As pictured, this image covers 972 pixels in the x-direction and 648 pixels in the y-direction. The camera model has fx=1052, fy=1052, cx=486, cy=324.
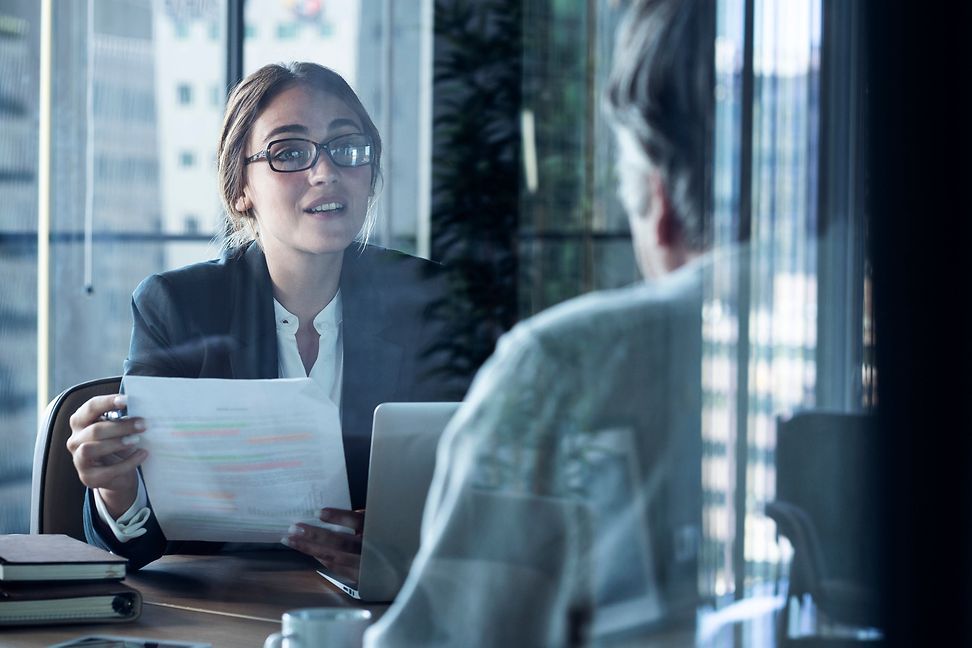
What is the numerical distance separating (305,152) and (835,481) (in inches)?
45.4

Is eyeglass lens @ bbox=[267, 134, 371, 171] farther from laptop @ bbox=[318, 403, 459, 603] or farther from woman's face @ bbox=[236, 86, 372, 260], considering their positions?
laptop @ bbox=[318, 403, 459, 603]

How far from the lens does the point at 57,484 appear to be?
59.5 inches

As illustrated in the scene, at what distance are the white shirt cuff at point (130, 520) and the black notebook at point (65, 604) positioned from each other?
0.75ft

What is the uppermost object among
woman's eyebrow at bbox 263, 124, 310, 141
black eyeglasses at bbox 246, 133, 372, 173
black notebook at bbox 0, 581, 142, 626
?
woman's eyebrow at bbox 263, 124, 310, 141

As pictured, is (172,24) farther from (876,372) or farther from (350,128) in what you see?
(876,372)

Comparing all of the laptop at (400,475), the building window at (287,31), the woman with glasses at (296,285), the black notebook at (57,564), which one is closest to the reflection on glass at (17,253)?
the building window at (287,31)

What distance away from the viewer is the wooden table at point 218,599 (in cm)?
100

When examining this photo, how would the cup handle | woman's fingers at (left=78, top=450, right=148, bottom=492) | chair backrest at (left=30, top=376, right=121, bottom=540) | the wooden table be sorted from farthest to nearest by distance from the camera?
chair backrest at (left=30, top=376, right=121, bottom=540) < woman's fingers at (left=78, top=450, right=148, bottom=492) < the wooden table < the cup handle

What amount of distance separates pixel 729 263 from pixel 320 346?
105cm

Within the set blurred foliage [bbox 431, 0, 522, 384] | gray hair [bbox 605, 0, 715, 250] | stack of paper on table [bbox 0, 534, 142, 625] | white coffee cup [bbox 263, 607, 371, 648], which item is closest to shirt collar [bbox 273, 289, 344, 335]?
blurred foliage [bbox 431, 0, 522, 384]

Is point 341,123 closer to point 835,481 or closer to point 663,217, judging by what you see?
point 663,217

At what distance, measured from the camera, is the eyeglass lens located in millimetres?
1592

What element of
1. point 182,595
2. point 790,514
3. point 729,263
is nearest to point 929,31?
point 729,263

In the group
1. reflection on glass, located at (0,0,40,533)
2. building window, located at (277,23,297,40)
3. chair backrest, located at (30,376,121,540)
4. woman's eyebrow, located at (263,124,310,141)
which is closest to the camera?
chair backrest, located at (30,376,121,540)
